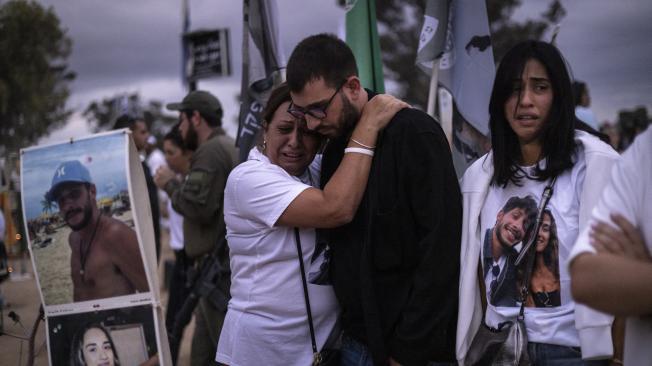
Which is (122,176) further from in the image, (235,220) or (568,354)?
(568,354)

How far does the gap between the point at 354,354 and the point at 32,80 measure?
16.0m

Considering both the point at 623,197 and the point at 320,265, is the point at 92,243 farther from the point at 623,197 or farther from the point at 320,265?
the point at 623,197

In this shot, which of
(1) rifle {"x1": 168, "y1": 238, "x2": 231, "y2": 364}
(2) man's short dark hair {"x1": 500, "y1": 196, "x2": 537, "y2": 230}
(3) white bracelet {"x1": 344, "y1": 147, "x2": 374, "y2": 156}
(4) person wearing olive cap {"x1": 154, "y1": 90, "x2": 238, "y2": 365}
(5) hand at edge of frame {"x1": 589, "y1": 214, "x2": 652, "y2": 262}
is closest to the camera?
(5) hand at edge of frame {"x1": 589, "y1": 214, "x2": 652, "y2": 262}

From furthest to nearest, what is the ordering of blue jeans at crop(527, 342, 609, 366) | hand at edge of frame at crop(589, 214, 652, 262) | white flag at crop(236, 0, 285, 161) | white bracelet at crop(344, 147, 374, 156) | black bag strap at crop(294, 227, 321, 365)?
white flag at crop(236, 0, 285, 161) < black bag strap at crop(294, 227, 321, 365) < white bracelet at crop(344, 147, 374, 156) < blue jeans at crop(527, 342, 609, 366) < hand at edge of frame at crop(589, 214, 652, 262)

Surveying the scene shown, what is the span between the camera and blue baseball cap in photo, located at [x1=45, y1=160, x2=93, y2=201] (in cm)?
321

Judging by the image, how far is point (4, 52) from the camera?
44.3 feet

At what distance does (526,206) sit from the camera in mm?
2178

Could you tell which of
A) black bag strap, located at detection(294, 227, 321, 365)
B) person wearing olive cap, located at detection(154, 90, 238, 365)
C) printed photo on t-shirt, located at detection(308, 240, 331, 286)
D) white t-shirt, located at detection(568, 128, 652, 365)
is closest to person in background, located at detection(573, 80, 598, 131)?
person wearing olive cap, located at detection(154, 90, 238, 365)

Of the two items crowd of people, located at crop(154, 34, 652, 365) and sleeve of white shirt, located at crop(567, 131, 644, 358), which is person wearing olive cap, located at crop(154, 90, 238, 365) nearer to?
crowd of people, located at crop(154, 34, 652, 365)

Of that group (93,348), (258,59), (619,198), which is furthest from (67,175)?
(619,198)

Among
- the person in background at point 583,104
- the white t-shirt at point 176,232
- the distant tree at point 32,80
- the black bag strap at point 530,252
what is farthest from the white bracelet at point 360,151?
the distant tree at point 32,80

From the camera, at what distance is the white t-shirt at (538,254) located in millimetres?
2068

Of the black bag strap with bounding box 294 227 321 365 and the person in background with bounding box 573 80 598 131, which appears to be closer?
the black bag strap with bounding box 294 227 321 365

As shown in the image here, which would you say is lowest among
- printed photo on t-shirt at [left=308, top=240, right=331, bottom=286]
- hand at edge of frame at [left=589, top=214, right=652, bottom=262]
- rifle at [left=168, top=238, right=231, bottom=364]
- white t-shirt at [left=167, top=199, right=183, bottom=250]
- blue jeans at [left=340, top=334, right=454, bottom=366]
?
white t-shirt at [left=167, top=199, right=183, bottom=250]
